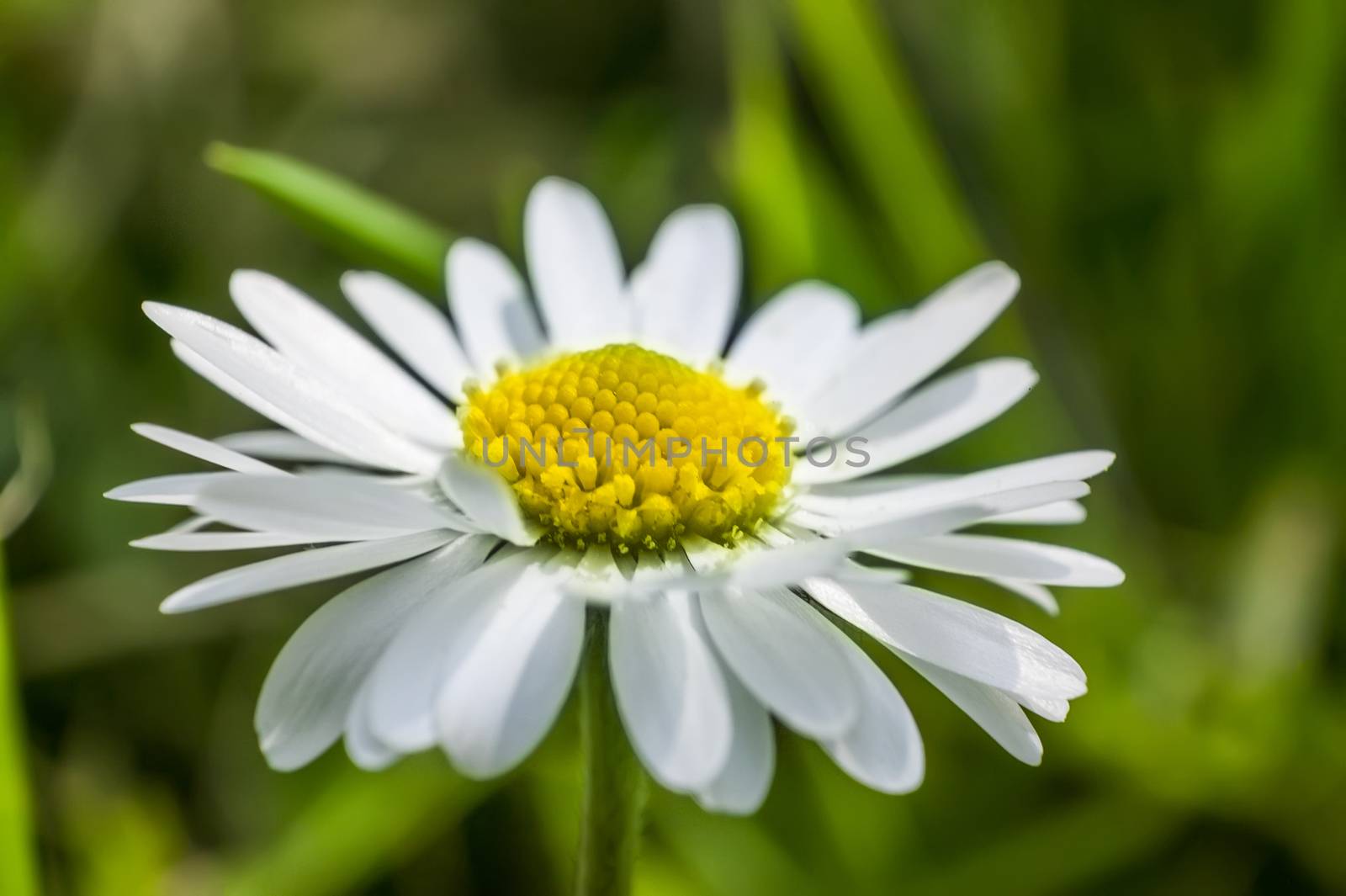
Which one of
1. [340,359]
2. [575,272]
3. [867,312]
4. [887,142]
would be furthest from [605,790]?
[887,142]

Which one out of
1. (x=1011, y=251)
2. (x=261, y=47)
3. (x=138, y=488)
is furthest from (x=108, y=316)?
(x=1011, y=251)

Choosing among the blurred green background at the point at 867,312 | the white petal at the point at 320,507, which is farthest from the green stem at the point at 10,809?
the white petal at the point at 320,507

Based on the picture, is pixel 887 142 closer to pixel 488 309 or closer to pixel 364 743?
pixel 488 309

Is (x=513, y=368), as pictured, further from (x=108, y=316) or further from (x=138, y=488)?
(x=108, y=316)

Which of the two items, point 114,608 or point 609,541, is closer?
point 609,541

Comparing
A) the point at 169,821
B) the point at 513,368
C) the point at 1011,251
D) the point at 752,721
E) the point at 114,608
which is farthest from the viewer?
the point at 1011,251

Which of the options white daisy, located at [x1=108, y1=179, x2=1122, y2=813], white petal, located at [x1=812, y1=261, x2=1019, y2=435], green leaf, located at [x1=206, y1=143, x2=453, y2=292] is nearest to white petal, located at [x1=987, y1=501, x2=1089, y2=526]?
white daisy, located at [x1=108, y1=179, x2=1122, y2=813]

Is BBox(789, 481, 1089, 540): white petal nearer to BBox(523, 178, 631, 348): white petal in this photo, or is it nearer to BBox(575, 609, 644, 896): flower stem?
BBox(575, 609, 644, 896): flower stem
